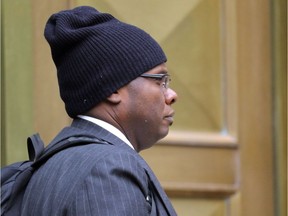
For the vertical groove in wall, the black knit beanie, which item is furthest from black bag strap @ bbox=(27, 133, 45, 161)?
the vertical groove in wall

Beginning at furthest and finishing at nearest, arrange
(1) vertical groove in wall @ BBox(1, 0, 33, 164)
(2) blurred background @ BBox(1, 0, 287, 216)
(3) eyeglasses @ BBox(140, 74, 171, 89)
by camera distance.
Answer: (2) blurred background @ BBox(1, 0, 287, 216)
(1) vertical groove in wall @ BBox(1, 0, 33, 164)
(3) eyeglasses @ BBox(140, 74, 171, 89)

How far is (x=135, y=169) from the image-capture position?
9.62ft

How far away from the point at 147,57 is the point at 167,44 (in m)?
A: 1.40

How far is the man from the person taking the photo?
9.59ft

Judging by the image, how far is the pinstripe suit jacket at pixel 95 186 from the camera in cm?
285

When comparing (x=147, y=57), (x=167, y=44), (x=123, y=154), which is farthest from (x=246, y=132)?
(x=123, y=154)

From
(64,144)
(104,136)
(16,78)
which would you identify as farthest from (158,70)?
(16,78)

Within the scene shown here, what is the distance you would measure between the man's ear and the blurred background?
1.19 m

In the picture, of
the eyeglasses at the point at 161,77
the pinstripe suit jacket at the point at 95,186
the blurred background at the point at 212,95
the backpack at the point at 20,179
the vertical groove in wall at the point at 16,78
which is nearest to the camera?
the pinstripe suit jacket at the point at 95,186

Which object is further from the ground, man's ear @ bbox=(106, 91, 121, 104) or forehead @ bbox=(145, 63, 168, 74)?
forehead @ bbox=(145, 63, 168, 74)

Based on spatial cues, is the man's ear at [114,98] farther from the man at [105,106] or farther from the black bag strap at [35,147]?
the black bag strap at [35,147]

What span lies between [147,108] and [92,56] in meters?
0.21

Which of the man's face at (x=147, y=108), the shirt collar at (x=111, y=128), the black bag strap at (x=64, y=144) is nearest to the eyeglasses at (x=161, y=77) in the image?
the man's face at (x=147, y=108)

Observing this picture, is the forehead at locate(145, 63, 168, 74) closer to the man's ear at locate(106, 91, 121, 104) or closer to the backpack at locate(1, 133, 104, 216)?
the man's ear at locate(106, 91, 121, 104)
